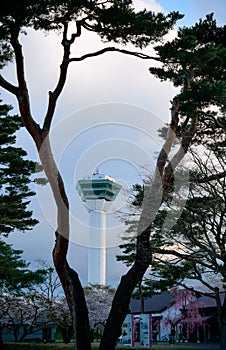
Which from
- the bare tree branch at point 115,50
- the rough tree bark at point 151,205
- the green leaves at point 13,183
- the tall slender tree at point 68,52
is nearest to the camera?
the tall slender tree at point 68,52

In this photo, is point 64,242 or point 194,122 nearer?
point 64,242

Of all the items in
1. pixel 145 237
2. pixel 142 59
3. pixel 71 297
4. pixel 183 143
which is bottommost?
pixel 71 297

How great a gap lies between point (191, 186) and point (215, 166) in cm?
68

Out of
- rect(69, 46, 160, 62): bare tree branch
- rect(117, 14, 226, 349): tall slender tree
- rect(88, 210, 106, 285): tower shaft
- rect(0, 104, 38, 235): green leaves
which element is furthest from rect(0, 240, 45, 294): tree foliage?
rect(88, 210, 106, 285): tower shaft

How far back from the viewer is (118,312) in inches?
425

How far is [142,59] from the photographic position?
1150 centimetres

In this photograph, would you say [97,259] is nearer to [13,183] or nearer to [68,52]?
[13,183]

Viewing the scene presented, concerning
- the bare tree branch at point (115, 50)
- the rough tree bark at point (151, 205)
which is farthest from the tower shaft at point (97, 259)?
the bare tree branch at point (115, 50)

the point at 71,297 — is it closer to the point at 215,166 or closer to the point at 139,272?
the point at 139,272

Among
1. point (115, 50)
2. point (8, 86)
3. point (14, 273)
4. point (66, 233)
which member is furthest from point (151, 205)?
point (14, 273)

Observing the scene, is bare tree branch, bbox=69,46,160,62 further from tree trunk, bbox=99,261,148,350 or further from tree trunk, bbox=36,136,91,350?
tree trunk, bbox=99,261,148,350

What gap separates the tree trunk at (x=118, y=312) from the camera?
35.3 ft

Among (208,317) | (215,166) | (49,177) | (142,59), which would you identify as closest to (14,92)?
(49,177)

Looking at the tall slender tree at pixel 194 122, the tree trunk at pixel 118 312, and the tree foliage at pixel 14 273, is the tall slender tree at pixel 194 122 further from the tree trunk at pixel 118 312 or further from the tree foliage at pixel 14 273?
the tree foliage at pixel 14 273
